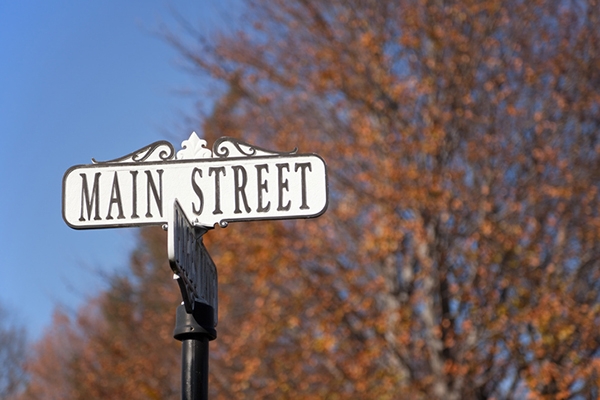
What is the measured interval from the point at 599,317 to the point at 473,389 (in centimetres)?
161

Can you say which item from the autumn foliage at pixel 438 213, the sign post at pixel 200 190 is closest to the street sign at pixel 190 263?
the sign post at pixel 200 190

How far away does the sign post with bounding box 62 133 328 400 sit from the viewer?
2277 mm

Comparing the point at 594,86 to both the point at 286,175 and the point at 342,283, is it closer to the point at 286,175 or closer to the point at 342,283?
the point at 342,283

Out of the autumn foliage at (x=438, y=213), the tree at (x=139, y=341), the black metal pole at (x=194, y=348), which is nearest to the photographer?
the black metal pole at (x=194, y=348)

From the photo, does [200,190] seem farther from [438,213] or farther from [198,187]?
[438,213]

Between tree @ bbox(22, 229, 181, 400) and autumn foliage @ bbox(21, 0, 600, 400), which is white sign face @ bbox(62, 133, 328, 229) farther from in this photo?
tree @ bbox(22, 229, 181, 400)

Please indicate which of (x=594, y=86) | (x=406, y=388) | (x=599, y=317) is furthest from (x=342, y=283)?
(x=594, y=86)

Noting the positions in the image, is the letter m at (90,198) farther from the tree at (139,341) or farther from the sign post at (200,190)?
the tree at (139,341)

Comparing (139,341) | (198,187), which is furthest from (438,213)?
(139,341)

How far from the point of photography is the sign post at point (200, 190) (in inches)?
89.7

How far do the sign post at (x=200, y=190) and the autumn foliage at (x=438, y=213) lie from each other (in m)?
Answer: 5.97

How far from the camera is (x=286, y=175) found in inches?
91.6

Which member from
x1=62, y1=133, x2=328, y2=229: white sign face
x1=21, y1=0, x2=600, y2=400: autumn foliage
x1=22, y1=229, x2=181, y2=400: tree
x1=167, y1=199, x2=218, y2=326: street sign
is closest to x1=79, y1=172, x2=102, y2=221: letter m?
x1=62, y1=133, x2=328, y2=229: white sign face

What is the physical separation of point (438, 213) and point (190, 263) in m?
6.76
